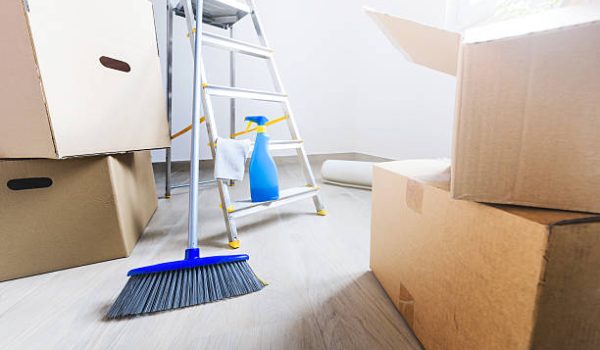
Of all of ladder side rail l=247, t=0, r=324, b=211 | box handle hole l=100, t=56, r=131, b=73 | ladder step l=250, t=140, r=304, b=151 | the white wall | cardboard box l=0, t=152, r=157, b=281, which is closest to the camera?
cardboard box l=0, t=152, r=157, b=281

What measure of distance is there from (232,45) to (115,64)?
37 centimetres

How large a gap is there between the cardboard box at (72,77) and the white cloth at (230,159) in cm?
27

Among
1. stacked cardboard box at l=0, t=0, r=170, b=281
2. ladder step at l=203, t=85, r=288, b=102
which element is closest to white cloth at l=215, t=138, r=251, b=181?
ladder step at l=203, t=85, r=288, b=102

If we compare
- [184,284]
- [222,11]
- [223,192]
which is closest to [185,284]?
[184,284]

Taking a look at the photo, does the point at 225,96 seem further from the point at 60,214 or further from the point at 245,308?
the point at 245,308

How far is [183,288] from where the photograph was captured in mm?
569

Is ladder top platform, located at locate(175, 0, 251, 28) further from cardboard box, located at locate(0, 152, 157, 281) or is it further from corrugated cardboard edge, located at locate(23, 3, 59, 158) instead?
cardboard box, located at locate(0, 152, 157, 281)

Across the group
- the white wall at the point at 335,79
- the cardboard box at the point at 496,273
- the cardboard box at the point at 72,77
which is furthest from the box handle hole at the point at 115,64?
the white wall at the point at 335,79

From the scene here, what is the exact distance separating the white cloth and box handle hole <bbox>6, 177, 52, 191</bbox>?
39 cm

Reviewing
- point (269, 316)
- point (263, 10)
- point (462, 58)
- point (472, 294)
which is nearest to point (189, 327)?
point (269, 316)

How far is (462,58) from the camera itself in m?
0.29

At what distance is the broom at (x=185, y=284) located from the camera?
0.53 metres

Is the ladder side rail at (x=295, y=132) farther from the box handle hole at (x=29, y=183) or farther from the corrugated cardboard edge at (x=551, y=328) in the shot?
the corrugated cardboard edge at (x=551, y=328)

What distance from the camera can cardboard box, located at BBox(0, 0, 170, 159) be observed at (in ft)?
1.88
